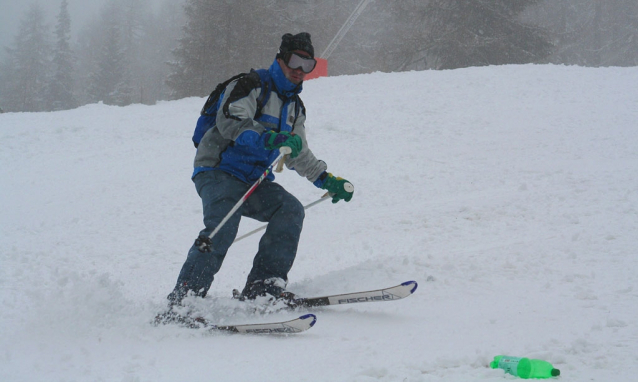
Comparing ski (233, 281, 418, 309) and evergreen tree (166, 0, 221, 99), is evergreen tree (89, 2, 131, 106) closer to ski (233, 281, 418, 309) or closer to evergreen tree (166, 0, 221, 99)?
evergreen tree (166, 0, 221, 99)

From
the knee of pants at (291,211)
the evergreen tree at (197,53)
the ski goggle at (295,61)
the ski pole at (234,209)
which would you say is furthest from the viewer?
the evergreen tree at (197,53)

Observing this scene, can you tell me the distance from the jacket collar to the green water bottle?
7.98 feet

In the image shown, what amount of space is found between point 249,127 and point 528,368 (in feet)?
7.54

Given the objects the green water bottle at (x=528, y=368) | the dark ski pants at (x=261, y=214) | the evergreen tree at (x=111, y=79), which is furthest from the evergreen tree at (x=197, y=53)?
the green water bottle at (x=528, y=368)

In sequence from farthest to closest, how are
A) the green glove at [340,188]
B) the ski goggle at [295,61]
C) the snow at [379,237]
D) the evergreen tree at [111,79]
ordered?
the evergreen tree at [111,79], the green glove at [340,188], the ski goggle at [295,61], the snow at [379,237]

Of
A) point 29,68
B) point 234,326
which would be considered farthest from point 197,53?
point 29,68

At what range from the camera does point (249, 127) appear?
364 centimetres

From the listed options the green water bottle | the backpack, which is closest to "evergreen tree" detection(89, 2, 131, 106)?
the backpack

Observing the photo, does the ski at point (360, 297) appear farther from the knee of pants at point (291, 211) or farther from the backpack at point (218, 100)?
the backpack at point (218, 100)

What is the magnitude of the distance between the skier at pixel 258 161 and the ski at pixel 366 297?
15cm

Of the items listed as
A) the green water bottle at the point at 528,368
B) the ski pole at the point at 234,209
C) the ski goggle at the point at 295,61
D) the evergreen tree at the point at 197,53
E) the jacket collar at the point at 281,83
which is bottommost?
the green water bottle at the point at 528,368

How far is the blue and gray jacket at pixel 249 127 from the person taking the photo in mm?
3666

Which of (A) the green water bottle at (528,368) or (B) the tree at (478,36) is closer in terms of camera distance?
(A) the green water bottle at (528,368)

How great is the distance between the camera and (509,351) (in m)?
2.72
